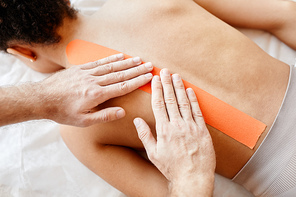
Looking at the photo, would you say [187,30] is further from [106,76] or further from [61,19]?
[61,19]

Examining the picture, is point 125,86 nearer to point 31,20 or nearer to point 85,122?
point 85,122

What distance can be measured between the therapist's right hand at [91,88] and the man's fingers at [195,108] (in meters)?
0.16

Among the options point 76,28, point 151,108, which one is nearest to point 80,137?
point 151,108

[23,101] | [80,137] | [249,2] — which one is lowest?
[80,137]

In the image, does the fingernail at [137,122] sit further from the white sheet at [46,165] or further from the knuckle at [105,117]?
the white sheet at [46,165]

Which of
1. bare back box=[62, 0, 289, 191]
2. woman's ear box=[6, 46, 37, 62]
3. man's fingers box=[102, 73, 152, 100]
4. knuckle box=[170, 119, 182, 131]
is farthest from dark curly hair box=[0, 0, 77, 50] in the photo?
knuckle box=[170, 119, 182, 131]

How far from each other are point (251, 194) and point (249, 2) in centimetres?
94

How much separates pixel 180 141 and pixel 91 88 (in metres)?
0.38

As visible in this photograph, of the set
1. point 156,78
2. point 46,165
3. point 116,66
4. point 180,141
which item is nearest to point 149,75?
point 156,78

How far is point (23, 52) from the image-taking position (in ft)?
3.51

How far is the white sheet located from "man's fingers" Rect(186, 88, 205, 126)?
446 millimetres

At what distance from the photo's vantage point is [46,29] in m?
0.97

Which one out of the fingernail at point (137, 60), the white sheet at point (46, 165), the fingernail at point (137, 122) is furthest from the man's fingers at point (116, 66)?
the white sheet at point (46, 165)

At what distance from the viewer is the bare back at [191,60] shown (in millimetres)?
859
